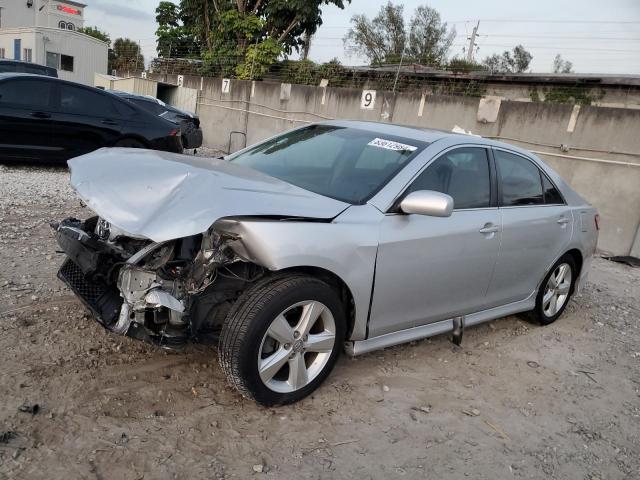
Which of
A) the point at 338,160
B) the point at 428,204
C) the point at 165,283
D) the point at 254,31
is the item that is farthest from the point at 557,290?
the point at 254,31

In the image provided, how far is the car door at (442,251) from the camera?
3.19 meters

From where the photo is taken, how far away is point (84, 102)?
28.0ft

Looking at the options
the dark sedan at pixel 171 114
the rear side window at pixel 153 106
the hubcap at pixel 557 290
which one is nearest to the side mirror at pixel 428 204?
the hubcap at pixel 557 290

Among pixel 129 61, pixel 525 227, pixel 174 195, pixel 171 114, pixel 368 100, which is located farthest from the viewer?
pixel 129 61

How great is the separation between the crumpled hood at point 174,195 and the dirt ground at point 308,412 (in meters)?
1.01

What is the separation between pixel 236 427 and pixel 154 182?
1.37 meters

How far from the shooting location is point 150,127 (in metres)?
8.98

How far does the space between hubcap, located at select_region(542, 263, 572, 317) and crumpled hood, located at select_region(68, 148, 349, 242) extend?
2.64 metres

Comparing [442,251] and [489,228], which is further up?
[489,228]

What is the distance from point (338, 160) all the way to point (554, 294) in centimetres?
261

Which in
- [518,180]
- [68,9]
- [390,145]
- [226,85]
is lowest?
[518,180]

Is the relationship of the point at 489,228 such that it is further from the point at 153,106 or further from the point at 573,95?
the point at 153,106

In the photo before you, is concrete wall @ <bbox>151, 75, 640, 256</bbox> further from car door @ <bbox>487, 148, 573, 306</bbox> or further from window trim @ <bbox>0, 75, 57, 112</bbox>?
window trim @ <bbox>0, 75, 57, 112</bbox>

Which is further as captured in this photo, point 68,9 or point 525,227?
point 68,9
